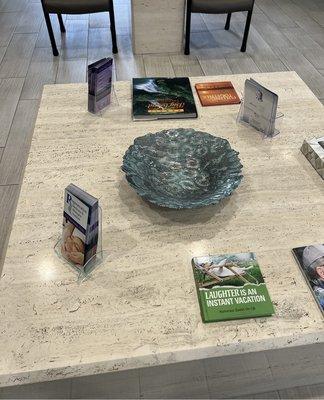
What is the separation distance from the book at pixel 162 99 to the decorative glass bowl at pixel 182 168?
7.0 inches

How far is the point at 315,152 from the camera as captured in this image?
109cm

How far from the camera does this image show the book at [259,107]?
114 centimetres

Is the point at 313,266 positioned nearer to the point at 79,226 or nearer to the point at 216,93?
the point at 79,226

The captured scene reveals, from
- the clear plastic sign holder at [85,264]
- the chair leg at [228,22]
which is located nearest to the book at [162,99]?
the clear plastic sign holder at [85,264]

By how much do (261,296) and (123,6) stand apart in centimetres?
377

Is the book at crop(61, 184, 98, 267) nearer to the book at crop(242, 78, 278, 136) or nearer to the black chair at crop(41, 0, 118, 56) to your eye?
the book at crop(242, 78, 278, 136)

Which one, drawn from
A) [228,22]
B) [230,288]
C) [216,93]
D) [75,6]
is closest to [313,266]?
[230,288]

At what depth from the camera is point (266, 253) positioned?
88cm

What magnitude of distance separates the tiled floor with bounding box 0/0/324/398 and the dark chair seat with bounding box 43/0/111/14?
341 mm

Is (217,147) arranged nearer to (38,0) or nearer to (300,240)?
(300,240)

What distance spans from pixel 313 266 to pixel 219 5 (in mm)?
2451

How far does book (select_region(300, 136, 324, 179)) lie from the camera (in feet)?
3.52

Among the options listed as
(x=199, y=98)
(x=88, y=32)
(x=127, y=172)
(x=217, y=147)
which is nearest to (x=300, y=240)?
(x=217, y=147)

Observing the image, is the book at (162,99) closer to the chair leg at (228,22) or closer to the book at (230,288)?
the book at (230,288)
